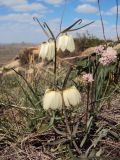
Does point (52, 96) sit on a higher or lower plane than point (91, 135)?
higher

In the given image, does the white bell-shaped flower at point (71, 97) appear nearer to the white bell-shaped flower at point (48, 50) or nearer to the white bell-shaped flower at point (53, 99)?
the white bell-shaped flower at point (53, 99)

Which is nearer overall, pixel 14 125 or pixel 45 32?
pixel 45 32

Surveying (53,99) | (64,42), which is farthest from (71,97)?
(64,42)

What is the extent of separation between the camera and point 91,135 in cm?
297

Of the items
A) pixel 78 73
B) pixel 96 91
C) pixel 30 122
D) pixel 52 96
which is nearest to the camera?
pixel 52 96

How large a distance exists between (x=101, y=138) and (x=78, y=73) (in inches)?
81.7

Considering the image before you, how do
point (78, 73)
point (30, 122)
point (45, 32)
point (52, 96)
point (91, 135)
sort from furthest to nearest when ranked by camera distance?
point (78, 73) → point (30, 122) → point (91, 135) → point (45, 32) → point (52, 96)

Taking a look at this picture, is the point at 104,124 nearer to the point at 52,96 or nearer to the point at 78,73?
the point at 52,96

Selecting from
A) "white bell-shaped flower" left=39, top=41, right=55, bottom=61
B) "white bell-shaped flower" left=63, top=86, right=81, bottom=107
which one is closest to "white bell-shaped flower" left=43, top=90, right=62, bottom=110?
"white bell-shaped flower" left=63, top=86, right=81, bottom=107

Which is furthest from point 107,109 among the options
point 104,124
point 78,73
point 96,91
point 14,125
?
point 78,73

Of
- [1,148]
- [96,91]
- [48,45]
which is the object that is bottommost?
[1,148]

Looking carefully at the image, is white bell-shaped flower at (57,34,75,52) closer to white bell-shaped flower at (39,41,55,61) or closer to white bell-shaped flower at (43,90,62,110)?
white bell-shaped flower at (39,41,55,61)

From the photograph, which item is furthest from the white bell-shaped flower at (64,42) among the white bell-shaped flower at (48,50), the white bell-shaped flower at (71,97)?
the white bell-shaped flower at (71,97)

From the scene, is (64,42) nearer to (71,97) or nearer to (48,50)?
(48,50)
